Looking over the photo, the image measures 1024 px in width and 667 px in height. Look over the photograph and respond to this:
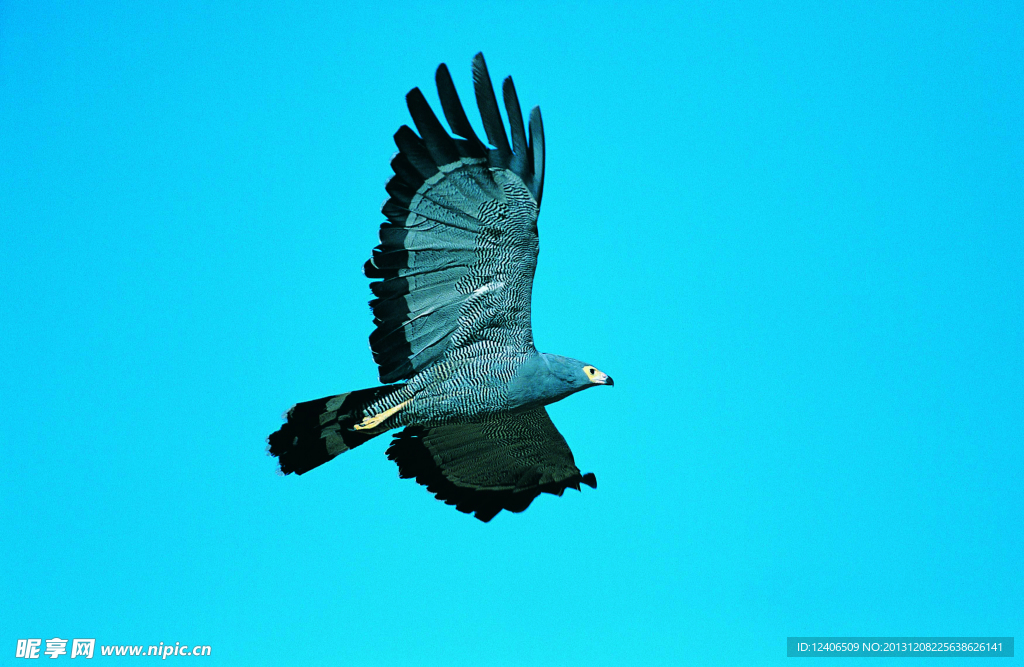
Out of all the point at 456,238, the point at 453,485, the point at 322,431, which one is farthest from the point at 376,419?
the point at 456,238

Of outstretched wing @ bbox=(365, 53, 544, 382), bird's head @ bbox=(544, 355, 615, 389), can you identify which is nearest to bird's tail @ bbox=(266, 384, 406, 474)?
outstretched wing @ bbox=(365, 53, 544, 382)

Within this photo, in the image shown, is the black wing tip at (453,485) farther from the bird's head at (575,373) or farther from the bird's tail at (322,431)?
the bird's head at (575,373)

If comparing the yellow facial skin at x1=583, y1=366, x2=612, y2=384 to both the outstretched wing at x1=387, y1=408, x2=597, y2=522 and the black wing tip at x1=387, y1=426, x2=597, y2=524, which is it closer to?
the outstretched wing at x1=387, y1=408, x2=597, y2=522

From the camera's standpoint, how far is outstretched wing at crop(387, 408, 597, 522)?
1008 cm

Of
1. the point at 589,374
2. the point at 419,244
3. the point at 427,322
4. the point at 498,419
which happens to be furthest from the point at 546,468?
the point at 419,244

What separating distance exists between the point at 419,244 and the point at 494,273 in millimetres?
786

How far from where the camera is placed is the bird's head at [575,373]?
905 cm

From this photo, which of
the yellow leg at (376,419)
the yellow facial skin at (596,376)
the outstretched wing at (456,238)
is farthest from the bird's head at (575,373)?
the yellow leg at (376,419)

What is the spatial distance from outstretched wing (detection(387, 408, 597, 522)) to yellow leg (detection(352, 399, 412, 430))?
0.71 m

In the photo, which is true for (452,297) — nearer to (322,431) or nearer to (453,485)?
(322,431)

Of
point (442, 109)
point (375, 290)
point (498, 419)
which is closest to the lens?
point (442, 109)

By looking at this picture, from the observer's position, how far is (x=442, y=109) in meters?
8.33

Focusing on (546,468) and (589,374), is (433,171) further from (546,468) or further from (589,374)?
(546,468)

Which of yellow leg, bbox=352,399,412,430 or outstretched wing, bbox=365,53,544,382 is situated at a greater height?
outstretched wing, bbox=365,53,544,382
